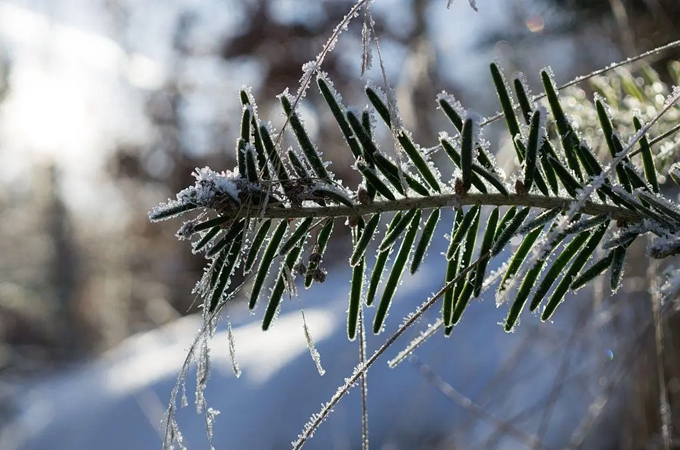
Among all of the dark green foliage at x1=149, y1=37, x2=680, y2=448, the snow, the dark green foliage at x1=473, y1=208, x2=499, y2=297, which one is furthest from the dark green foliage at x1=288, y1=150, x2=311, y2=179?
the snow

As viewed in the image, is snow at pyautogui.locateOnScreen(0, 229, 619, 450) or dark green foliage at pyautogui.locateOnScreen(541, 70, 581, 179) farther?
snow at pyautogui.locateOnScreen(0, 229, 619, 450)

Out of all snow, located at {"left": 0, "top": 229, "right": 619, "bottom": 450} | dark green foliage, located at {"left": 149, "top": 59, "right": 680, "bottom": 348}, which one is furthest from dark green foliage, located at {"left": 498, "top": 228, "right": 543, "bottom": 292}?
snow, located at {"left": 0, "top": 229, "right": 619, "bottom": 450}

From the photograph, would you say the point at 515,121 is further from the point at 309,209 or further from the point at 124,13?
the point at 124,13

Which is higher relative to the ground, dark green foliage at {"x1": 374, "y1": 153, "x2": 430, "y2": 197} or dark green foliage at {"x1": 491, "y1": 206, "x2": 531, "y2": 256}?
dark green foliage at {"x1": 374, "y1": 153, "x2": 430, "y2": 197}

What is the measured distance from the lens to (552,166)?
34 centimetres

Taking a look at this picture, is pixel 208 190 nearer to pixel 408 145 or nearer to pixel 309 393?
pixel 408 145

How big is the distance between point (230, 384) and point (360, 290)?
1965mm

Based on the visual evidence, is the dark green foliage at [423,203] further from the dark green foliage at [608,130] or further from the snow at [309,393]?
the snow at [309,393]

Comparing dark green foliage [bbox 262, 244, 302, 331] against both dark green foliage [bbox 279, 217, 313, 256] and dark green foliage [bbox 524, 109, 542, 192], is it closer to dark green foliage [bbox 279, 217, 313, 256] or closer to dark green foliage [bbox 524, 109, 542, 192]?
dark green foliage [bbox 279, 217, 313, 256]

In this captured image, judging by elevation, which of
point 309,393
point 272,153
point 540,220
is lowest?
point 309,393

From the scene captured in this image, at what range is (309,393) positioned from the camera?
2.07m

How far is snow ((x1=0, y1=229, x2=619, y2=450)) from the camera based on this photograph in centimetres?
166

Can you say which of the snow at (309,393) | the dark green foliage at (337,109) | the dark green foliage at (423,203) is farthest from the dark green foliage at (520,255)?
the snow at (309,393)

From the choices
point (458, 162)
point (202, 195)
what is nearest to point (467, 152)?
point (458, 162)
